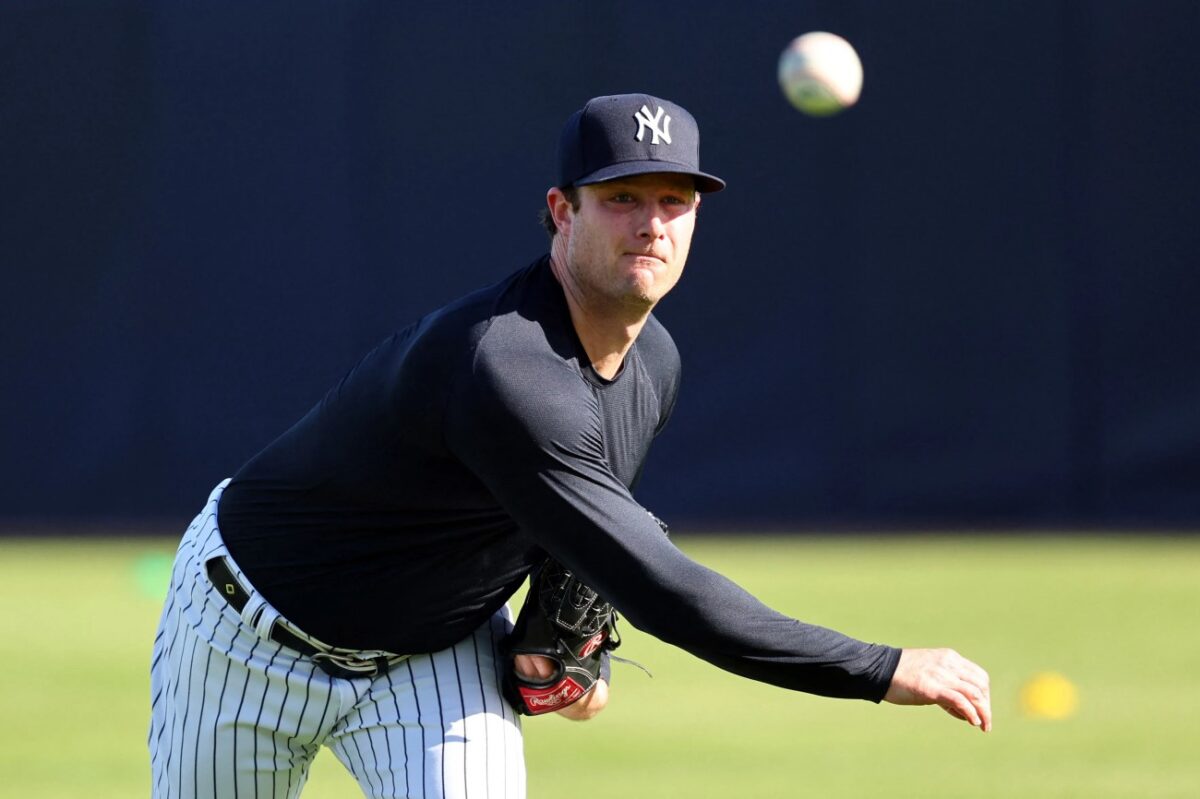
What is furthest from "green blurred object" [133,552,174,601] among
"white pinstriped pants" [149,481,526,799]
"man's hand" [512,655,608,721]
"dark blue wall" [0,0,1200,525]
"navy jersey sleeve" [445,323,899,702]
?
"navy jersey sleeve" [445,323,899,702]

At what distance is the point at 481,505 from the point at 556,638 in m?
0.42

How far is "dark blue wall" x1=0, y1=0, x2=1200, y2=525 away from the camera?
13430 mm

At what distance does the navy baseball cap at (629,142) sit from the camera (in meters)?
3.92

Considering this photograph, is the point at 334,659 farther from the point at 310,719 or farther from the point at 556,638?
the point at 556,638

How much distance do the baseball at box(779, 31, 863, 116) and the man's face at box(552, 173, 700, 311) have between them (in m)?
5.95

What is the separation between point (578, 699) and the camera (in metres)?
4.44

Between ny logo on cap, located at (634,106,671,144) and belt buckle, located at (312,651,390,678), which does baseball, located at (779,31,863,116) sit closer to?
ny logo on cap, located at (634,106,671,144)

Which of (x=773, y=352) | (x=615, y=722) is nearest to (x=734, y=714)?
(x=615, y=722)

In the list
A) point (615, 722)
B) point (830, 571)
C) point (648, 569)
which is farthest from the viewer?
point (830, 571)

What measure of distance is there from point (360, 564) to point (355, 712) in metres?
0.34

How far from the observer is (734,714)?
7688 mm

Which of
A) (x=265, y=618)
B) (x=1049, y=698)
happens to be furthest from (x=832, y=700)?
(x=265, y=618)

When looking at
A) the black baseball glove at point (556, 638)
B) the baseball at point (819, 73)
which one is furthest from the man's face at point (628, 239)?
the baseball at point (819, 73)

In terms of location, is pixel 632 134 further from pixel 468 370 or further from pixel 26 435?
pixel 26 435
